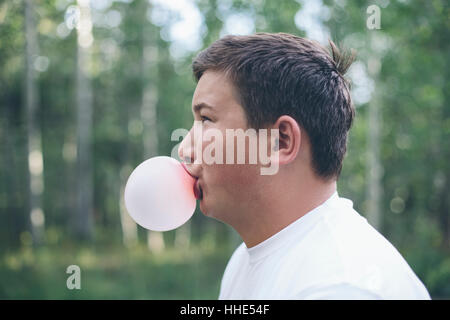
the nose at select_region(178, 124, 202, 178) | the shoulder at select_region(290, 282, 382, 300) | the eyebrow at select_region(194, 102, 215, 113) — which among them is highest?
the eyebrow at select_region(194, 102, 215, 113)

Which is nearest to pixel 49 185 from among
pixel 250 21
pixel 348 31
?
pixel 250 21

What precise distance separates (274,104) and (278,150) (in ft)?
0.60

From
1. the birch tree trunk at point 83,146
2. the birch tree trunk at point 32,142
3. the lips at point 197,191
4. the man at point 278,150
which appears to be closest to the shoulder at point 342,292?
the man at point 278,150

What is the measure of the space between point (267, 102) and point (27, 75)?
453 inches

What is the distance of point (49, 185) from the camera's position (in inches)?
968

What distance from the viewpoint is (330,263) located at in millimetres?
1319

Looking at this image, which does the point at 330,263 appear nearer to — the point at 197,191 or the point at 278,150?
the point at 278,150

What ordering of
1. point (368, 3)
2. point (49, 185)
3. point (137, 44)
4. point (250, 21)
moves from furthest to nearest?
point (49, 185) < point (137, 44) < point (250, 21) < point (368, 3)

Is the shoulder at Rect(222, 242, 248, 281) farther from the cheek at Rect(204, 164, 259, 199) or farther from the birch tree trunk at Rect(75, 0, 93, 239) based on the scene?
the birch tree trunk at Rect(75, 0, 93, 239)

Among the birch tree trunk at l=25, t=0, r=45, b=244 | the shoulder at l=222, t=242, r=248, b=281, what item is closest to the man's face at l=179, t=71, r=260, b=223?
the shoulder at l=222, t=242, r=248, b=281

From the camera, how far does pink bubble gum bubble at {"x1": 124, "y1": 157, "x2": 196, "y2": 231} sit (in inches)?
69.1

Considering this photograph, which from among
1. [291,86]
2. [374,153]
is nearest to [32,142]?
[374,153]

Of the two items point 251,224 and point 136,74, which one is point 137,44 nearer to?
point 136,74
